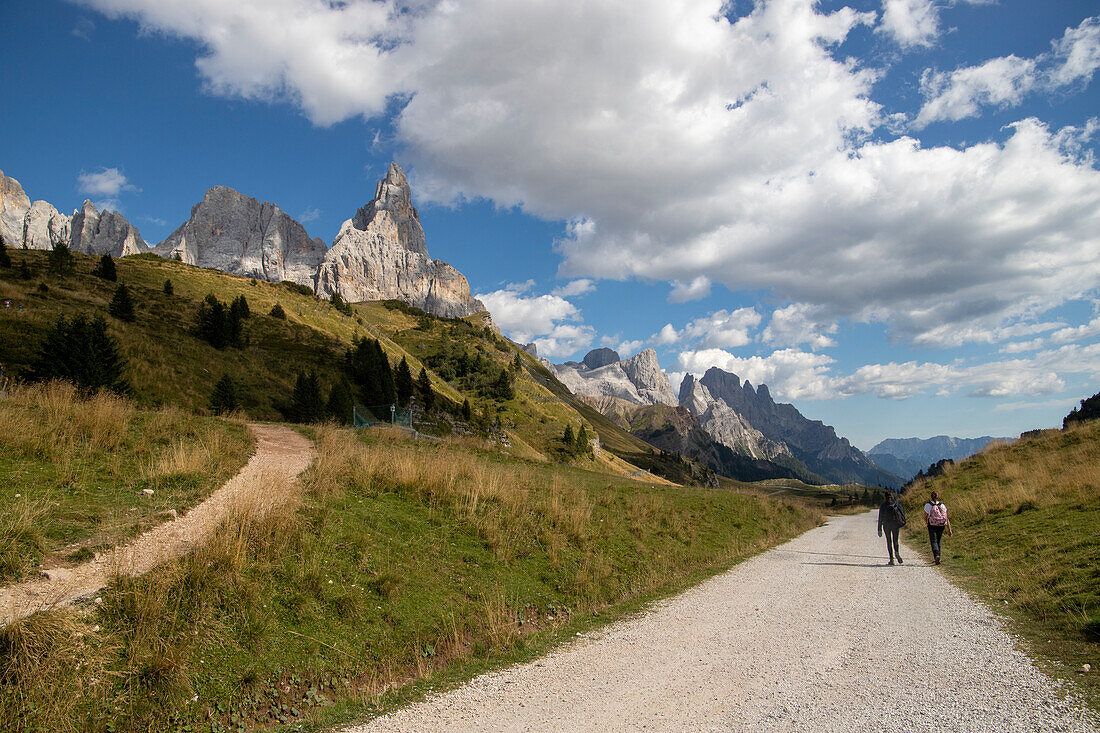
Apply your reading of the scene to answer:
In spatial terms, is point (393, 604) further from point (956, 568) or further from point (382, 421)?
point (382, 421)

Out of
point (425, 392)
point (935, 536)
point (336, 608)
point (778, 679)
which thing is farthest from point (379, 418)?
point (778, 679)

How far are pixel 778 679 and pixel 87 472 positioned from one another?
11535 millimetres

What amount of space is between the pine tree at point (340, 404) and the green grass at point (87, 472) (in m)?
23.3

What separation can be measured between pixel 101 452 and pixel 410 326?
4401 inches

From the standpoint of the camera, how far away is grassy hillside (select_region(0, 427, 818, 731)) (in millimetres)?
4949

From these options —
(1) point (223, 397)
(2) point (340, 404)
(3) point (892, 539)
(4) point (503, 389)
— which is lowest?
(3) point (892, 539)

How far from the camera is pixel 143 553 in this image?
664cm

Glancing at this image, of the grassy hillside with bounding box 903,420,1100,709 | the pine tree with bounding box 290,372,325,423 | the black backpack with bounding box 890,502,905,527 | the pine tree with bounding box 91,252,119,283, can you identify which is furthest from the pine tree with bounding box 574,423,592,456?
the black backpack with bounding box 890,502,905,527

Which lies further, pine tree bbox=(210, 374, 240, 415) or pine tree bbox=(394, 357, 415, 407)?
pine tree bbox=(394, 357, 415, 407)

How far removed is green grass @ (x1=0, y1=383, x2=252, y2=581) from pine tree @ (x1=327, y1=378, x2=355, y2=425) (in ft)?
76.3

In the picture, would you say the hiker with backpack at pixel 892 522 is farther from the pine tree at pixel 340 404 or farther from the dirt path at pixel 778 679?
the pine tree at pixel 340 404

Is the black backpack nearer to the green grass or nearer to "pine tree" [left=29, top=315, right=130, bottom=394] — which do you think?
the green grass

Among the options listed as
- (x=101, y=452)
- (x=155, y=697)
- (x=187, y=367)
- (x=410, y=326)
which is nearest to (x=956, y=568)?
(x=155, y=697)

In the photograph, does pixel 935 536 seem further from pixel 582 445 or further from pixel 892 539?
pixel 582 445
